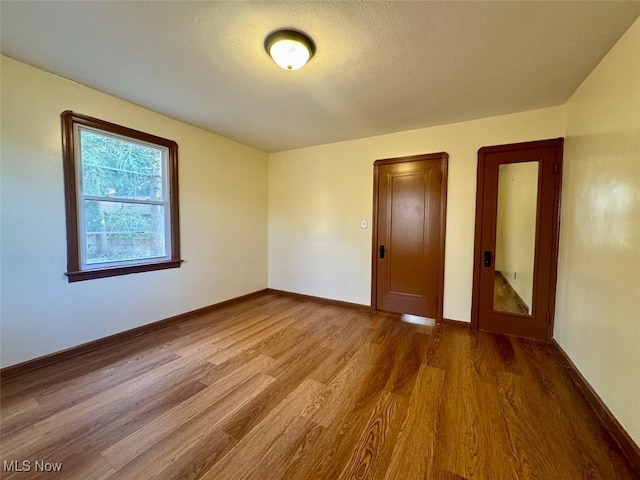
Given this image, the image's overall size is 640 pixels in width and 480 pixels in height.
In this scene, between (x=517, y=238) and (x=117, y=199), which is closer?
(x=117, y=199)

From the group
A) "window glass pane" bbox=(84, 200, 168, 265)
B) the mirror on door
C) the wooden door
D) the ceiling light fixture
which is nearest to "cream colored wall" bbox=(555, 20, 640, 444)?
the wooden door

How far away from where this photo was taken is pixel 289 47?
1.75 meters

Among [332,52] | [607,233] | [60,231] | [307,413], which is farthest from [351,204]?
[60,231]

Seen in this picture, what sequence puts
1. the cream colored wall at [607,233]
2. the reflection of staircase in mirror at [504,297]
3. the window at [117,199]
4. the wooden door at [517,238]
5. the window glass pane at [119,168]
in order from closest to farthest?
1. the cream colored wall at [607,233]
2. the window at [117,199]
3. the window glass pane at [119,168]
4. the wooden door at [517,238]
5. the reflection of staircase in mirror at [504,297]

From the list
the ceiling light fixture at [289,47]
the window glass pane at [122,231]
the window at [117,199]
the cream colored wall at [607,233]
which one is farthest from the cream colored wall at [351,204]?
the ceiling light fixture at [289,47]

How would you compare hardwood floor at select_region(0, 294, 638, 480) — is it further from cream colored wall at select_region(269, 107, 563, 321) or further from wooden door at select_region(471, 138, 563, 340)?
cream colored wall at select_region(269, 107, 563, 321)

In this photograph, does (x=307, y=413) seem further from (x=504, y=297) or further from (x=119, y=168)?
(x=119, y=168)

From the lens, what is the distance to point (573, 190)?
2.38 metres

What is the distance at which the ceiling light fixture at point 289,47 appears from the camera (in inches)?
66.8

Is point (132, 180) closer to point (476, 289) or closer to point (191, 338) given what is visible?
point (191, 338)

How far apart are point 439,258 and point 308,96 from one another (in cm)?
245

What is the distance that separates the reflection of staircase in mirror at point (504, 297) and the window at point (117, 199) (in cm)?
391

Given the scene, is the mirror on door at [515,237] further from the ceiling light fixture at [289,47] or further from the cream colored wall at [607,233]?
the ceiling light fixture at [289,47]

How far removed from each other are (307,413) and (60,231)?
266cm
